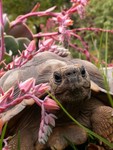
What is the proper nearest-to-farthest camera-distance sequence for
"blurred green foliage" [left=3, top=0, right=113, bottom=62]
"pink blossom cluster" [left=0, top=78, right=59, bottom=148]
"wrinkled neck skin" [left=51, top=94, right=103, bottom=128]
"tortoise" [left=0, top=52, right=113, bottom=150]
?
"pink blossom cluster" [left=0, top=78, right=59, bottom=148] < "tortoise" [left=0, top=52, right=113, bottom=150] < "wrinkled neck skin" [left=51, top=94, right=103, bottom=128] < "blurred green foliage" [left=3, top=0, right=113, bottom=62]

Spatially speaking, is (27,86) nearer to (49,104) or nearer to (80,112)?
(49,104)

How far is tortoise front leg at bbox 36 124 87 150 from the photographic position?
123 centimetres

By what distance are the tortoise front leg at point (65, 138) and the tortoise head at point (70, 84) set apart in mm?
110

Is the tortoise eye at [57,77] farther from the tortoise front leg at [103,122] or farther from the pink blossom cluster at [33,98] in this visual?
the tortoise front leg at [103,122]

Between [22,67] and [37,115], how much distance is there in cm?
18

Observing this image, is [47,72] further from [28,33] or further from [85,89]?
[28,33]

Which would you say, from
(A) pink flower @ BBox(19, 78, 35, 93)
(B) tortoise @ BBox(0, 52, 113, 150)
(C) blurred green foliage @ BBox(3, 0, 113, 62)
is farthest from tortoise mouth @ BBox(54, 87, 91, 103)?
(C) blurred green foliage @ BBox(3, 0, 113, 62)

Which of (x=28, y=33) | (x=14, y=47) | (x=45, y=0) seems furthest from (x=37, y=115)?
(x=45, y=0)

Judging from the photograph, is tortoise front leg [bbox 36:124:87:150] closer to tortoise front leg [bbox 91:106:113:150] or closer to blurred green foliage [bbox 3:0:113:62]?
tortoise front leg [bbox 91:106:113:150]

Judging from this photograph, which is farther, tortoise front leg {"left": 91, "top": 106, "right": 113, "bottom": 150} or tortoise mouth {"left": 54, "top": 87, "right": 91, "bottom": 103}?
tortoise front leg {"left": 91, "top": 106, "right": 113, "bottom": 150}

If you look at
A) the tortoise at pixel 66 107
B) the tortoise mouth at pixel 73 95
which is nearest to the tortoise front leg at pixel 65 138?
the tortoise at pixel 66 107

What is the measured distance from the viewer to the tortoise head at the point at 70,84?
1.11m

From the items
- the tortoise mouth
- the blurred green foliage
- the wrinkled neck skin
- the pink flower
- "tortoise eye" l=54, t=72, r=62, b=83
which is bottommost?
the blurred green foliage

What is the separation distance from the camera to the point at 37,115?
131cm
